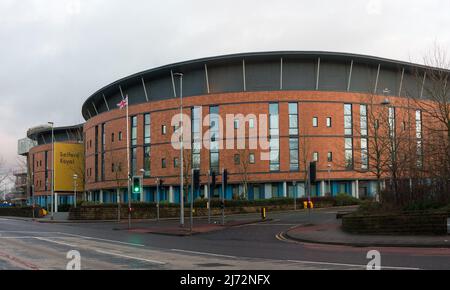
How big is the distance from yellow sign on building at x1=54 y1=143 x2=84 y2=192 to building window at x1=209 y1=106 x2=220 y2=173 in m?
→ 34.2

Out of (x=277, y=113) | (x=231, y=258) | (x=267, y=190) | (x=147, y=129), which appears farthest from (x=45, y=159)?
(x=231, y=258)

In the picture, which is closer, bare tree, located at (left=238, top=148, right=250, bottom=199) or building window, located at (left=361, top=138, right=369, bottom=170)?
building window, located at (left=361, top=138, right=369, bottom=170)

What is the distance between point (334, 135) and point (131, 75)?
31.3 metres

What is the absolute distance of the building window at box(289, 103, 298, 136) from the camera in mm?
67562

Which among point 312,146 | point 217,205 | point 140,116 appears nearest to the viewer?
point 217,205

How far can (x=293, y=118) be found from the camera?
67.7 m

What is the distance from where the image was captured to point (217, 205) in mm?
51375

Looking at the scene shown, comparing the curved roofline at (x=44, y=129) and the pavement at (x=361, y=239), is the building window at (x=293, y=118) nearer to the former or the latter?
the pavement at (x=361, y=239)

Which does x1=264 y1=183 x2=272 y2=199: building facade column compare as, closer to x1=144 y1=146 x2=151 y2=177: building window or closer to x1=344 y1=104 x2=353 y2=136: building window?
x1=344 y1=104 x2=353 y2=136: building window

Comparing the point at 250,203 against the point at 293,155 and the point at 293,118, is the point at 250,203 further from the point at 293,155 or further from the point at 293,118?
the point at 293,118

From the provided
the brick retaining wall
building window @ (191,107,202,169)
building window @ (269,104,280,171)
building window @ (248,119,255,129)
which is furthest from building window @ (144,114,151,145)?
the brick retaining wall
